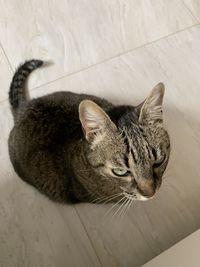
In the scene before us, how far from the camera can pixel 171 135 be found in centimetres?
141

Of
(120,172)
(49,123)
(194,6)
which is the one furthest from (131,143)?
(194,6)

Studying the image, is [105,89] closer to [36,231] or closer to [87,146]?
[87,146]

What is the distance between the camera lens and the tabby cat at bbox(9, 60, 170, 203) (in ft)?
3.07

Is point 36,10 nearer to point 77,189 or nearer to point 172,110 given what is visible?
point 172,110

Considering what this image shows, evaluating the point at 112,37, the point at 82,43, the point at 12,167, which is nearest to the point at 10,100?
the point at 12,167

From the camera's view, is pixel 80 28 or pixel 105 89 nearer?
pixel 105 89

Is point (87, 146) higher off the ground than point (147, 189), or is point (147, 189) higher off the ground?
point (87, 146)

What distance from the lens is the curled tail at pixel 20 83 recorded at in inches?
52.4

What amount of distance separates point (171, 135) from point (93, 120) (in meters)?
0.57

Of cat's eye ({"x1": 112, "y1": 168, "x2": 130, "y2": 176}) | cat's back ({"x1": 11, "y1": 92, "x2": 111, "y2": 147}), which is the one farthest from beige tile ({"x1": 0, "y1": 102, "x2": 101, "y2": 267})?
cat's eye ({"x1": 112, "y1": 168, "x2": 130, "y2": 176})

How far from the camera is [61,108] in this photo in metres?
1.14

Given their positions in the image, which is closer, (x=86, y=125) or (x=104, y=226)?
(x=86, y=125)

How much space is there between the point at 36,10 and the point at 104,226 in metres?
1.03

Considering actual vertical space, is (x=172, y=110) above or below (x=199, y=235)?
above
